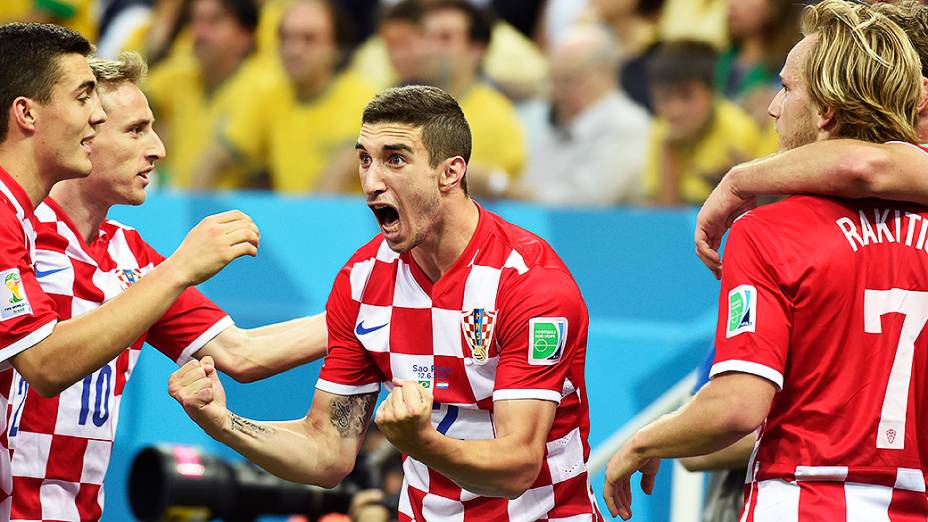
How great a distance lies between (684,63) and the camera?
5.48 meters

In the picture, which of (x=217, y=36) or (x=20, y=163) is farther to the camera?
(x=217, y=36)

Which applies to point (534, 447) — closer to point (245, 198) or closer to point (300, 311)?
point (300, 311)

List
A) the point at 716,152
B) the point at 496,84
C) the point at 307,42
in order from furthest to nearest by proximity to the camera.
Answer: the point at 307,42
the point at 496,84
the point at 716,152

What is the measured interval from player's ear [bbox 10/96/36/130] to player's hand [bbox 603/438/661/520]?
1544 mm

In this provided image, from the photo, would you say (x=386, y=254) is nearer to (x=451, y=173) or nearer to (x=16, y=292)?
(x=451, y=173)

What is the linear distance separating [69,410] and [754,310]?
1.86 meters

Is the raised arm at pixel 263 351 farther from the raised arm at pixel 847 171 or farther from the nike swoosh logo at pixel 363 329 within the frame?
the raised arm at pixel 847 171

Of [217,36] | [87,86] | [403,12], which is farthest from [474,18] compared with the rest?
[87,86]

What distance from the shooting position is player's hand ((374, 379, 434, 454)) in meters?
2.51

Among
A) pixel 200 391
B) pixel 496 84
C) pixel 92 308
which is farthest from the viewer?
pixel 496 84

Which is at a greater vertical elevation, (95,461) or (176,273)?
(176,273)

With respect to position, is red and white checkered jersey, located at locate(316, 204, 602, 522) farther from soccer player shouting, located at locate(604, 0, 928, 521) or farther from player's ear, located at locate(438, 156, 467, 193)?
soccer player shouting, located at locate(604, 0, 928, 521)

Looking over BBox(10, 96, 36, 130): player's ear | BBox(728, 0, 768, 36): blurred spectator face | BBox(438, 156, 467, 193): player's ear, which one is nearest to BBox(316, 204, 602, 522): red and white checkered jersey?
BBox(438, 156, 467, 193): player's ear

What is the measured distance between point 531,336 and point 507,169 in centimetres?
313
